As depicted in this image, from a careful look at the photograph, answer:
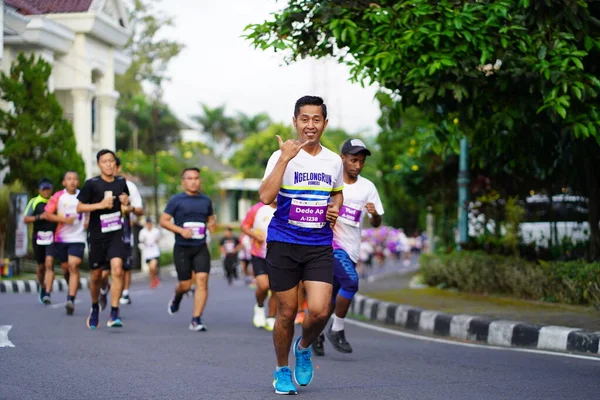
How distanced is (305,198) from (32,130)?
23465mm

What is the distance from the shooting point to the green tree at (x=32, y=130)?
93.6 ft

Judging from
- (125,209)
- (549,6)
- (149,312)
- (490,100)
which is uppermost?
(549,6)

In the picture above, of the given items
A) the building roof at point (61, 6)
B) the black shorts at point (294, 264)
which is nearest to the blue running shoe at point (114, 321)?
the black shorts at point (294, 264)

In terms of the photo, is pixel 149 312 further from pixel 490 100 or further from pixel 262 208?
pixel 490 100

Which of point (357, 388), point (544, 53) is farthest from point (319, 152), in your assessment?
point (544, 53)

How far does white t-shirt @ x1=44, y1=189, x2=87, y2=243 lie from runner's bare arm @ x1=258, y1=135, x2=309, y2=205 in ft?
23.9

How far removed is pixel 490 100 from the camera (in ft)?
39.4

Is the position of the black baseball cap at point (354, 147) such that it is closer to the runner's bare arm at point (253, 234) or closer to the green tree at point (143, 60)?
the runner's bare arm at point (253, 234)

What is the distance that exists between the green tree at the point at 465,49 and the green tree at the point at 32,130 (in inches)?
710

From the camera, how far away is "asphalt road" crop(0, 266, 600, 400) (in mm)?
6871

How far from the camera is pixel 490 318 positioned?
11695mm

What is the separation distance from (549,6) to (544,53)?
0.52 m

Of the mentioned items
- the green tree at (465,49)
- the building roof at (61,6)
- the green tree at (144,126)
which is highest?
the building roof at (61,6)

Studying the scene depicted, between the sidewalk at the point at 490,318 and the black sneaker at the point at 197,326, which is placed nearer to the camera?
the sidewalk at the point at 490,318
